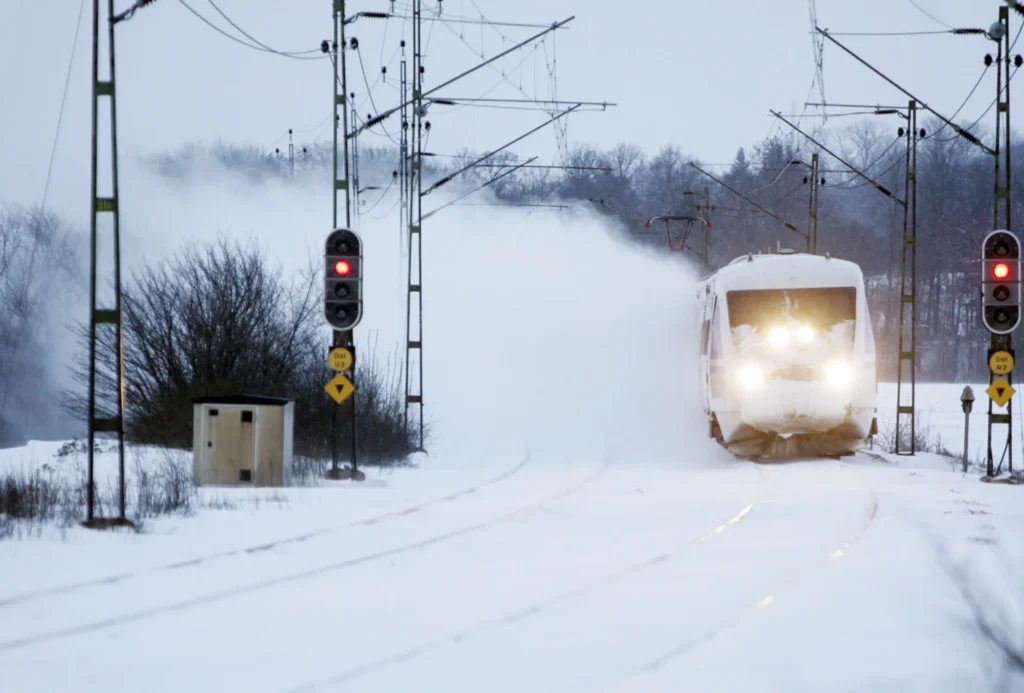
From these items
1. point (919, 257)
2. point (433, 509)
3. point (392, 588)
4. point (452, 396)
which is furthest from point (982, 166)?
point (392, 588)

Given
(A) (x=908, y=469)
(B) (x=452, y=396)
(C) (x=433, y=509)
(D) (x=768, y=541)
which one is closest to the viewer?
(D) (x=768, y=541)

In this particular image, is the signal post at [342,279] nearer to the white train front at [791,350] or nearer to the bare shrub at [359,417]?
the white train front at [791,350]

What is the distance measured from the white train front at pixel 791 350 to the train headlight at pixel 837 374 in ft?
0.06

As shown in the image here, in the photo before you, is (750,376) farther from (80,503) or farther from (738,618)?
(738,618)

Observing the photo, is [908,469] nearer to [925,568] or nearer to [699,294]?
[699,294]

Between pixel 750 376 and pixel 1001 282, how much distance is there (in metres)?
4.98

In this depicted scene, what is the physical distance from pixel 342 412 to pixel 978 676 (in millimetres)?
24502

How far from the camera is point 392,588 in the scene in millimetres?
10500

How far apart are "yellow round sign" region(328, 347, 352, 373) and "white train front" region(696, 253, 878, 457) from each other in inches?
302

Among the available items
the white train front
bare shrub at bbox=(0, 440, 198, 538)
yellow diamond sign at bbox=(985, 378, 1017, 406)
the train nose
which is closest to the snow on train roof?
the white train front

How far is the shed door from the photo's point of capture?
2108 centimetres

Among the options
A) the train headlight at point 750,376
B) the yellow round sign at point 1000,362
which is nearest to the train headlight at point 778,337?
the train headlight at point 750,376

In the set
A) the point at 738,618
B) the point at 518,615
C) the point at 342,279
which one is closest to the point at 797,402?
the point at 342,279

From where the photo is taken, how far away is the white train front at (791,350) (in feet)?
81.9
